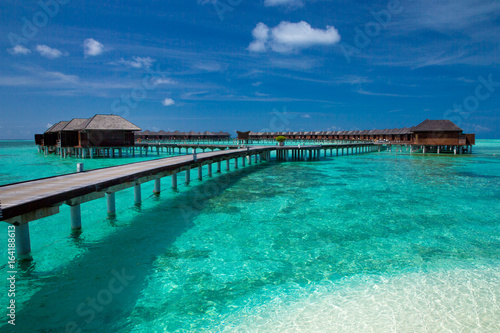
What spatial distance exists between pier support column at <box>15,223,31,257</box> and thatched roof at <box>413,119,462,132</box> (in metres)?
43.2

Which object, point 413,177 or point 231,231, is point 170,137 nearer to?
point 413,177

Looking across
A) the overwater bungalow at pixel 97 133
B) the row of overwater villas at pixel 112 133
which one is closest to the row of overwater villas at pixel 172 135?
the row of overwater villas at pixel 112 133

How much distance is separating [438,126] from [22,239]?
44463 millimetres

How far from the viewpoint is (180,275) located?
594 cm

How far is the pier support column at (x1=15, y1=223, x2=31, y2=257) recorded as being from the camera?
20.4 feet

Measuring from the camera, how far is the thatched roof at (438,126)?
3872 centimetres

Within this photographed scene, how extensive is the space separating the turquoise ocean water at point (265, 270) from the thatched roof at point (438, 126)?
106 feet
